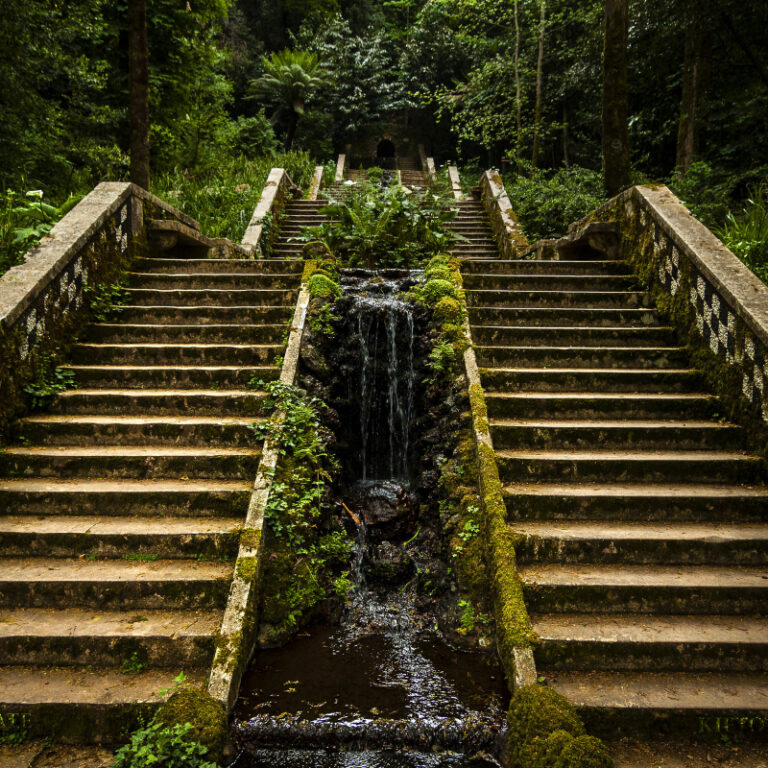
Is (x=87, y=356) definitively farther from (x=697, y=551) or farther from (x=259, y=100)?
(x=259, y=100)

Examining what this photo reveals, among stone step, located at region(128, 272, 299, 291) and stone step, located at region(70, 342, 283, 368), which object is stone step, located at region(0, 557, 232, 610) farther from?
stone step, located at region(128, 272, 299, 291)

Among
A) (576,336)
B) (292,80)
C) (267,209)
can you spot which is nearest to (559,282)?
(576,336)

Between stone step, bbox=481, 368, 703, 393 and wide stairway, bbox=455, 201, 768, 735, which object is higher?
stone step, bbox=481, 368, 703, 393

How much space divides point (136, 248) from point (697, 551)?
277 inches

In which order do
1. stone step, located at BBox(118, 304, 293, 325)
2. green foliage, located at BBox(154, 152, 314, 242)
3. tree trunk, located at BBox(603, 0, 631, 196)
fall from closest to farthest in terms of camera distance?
stone step, located at BBox(118, 304, 293, 325) < tree trunk, located at BBox(603, 0, 631, 196) < green foliage, located at BBox(154, 152, 314, 242)

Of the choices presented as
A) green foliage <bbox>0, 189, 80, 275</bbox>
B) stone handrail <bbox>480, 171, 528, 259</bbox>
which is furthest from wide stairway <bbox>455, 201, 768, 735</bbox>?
green foliage <bbox>0, 189, 80, 275</bbox>

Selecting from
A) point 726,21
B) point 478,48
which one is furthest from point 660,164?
point 478,48

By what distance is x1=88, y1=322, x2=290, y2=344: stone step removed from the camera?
5656 millimetres

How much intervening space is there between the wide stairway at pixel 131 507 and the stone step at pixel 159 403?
0.04ft

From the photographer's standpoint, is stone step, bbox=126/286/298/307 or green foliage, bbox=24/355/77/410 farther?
stone step, bbox=126/286/298/307

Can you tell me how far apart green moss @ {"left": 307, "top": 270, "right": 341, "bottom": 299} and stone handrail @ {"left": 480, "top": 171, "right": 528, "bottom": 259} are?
15.0ft

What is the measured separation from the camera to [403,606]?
13.7ft

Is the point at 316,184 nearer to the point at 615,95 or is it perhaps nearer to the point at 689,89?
the point at 615,95

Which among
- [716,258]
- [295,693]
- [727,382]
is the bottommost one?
[295,693]
